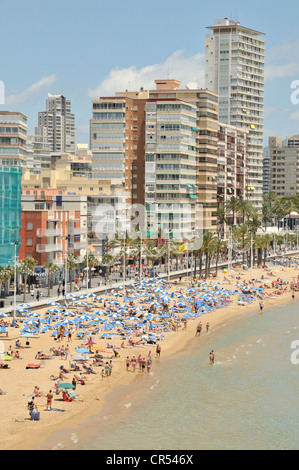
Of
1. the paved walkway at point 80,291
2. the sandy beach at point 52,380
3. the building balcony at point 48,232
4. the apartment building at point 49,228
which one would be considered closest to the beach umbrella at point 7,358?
the sandy beach at point 52,380

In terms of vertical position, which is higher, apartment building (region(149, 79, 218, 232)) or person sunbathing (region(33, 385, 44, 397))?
apartment building (region(149, 79, 218, 232))

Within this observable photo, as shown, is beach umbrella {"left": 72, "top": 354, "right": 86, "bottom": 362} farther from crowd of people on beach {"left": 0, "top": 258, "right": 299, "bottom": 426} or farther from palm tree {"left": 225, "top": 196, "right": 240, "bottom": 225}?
palm tree {"left": 225, "top": 196, "right": 240, "bottom": 225}

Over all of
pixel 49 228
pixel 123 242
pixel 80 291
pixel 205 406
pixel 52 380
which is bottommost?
pixel 205 406

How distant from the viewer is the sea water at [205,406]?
4688cm

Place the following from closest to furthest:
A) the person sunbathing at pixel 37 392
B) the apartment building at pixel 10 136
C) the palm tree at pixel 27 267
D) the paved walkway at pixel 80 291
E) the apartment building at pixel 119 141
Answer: the person sunbathing at pixel 37 392 → the paved walkway at pixel 80 291 → the palm tree at pixel 27 267 → the apartment building at pixel 10 136 → the apartment building at pixel 119 141

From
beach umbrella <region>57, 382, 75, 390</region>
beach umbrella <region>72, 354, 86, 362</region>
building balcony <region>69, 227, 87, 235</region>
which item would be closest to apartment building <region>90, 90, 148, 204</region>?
building balcony <region>69, 227, 87, 235</region>

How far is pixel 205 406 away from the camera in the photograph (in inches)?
2154

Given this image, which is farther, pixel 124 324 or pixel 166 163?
pixel 166 163

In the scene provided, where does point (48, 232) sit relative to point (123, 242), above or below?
above

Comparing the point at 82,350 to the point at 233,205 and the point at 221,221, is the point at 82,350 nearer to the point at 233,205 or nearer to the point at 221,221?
the point at 233,205

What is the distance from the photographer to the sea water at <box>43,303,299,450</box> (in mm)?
46875

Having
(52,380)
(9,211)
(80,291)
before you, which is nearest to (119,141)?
(80,291)

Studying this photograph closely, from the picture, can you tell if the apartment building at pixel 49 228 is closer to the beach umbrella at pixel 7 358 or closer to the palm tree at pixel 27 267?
the palm tree at pixel 27 267

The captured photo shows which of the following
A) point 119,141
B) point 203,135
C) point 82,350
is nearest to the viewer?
point 82,350
